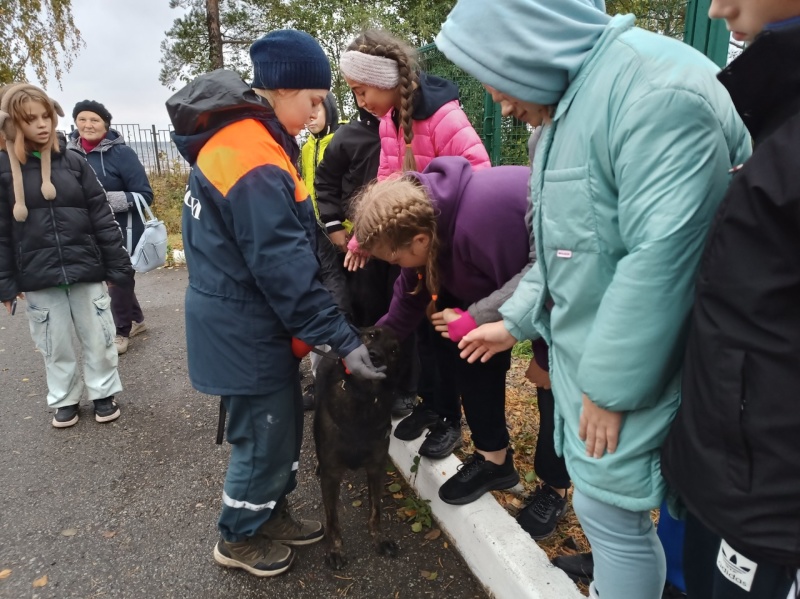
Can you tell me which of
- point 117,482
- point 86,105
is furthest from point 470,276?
point 86,105

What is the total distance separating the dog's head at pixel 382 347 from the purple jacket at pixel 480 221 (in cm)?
42

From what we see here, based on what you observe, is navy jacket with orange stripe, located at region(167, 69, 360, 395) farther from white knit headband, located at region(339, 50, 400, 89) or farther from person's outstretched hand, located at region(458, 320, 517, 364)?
white knit headband, located at region(339, 50, 400, 89)

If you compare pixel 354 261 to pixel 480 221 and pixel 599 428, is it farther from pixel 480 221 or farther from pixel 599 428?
pixel 599 428

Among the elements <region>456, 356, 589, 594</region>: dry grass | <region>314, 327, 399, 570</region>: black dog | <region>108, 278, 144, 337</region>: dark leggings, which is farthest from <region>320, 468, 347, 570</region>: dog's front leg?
<region>108, 278, 144, 337</region>: dark leggings

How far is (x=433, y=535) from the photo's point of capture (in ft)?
9.29

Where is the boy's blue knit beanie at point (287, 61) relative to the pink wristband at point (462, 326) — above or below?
above

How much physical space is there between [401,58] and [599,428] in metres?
2.24

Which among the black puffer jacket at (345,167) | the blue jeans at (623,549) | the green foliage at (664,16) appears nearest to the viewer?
the blue jeans at (623,549)

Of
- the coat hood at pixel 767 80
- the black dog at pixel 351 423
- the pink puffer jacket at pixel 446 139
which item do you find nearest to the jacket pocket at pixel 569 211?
the coat hood at pixel 767 80

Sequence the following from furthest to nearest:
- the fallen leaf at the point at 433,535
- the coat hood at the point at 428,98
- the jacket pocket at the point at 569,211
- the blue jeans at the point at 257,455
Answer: the coat hood at the point at 428,98
the fallen leaf at the point at 433,535
the blue jeans at the point at 257,455
the jacket pocket at the point at 569,211

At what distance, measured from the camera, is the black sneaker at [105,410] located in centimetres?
424

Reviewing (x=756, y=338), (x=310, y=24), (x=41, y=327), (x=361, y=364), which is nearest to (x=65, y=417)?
(x=41, y=327)

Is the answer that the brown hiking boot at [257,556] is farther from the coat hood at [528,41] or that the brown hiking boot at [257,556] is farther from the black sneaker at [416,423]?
the coat hood at [528,41]

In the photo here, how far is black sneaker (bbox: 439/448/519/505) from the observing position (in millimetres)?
2699
